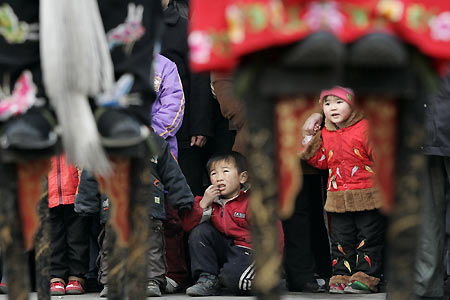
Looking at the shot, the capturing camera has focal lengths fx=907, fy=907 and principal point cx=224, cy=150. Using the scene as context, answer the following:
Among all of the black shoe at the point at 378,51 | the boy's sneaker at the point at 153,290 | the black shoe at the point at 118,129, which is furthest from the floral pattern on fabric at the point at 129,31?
the boy's sneaker at the point at 153,290

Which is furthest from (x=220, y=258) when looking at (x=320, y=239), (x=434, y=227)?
(x=434, y=227)

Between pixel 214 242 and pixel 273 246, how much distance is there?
10.0 feet

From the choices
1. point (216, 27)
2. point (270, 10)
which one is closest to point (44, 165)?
point (216, 27)

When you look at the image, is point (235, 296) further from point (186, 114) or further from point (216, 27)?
point (216, 27)

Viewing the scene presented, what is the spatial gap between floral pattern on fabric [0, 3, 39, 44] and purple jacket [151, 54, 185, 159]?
2.65 metres

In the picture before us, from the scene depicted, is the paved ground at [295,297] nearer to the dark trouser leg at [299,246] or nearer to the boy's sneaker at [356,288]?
the boy's sneaker at [356,288]

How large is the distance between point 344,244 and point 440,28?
9.97 ft

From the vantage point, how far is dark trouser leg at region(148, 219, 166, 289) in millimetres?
5250

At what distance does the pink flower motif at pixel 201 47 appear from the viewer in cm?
249

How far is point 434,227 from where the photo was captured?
16.6ft

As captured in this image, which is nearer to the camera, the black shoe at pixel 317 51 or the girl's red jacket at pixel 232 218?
the black shoe at pixel 317 51

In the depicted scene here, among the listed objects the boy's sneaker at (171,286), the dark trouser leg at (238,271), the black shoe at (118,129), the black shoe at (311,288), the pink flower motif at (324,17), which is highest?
the pink flower motif at (324,17)

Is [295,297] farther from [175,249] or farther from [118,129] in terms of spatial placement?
[118,129]

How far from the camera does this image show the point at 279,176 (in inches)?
96.4
